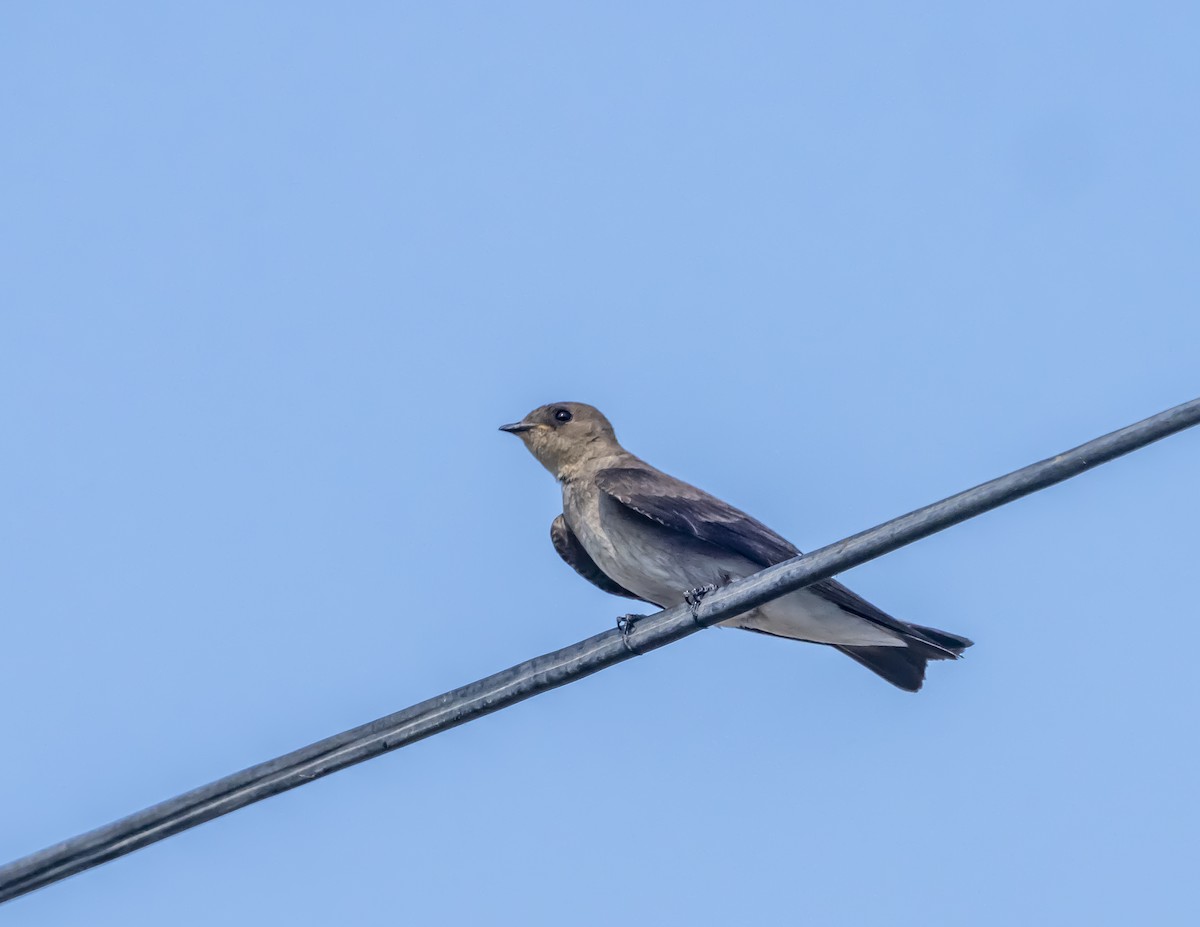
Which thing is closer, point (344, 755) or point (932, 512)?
point (932, 512)

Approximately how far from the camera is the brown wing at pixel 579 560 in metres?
11.9

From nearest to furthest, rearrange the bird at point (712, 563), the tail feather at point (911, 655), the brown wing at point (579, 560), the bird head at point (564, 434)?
the tail feather at point (911, 655) → the bird at point (712, 563) → the brown wing at point (579, 560) → the bird head at point (564, 434)

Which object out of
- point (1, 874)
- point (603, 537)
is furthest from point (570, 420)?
point (1, 874)

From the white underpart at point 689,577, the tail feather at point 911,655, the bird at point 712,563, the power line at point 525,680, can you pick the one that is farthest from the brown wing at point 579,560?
the power line at point 525,680

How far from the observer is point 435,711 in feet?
23.4

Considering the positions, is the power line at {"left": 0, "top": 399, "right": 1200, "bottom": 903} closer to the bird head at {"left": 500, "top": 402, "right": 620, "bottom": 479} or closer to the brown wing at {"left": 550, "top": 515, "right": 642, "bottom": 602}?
the brown wing at {"left": 550, "top": 515, "right": 642, "bottom": 602}

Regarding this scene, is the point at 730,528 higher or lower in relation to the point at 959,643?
higher

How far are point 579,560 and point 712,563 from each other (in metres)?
1.30

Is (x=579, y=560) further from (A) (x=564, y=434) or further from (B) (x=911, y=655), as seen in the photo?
(B) (x=911, y=655)

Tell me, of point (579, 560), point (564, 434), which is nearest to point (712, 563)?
point (579, 560)

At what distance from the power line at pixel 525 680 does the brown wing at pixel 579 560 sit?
13.7 ft

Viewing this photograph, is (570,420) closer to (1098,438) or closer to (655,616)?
(655,616)

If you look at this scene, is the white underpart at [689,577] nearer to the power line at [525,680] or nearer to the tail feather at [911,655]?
the tail feather at [911,655]

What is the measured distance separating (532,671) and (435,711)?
1.52ft
